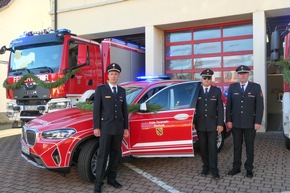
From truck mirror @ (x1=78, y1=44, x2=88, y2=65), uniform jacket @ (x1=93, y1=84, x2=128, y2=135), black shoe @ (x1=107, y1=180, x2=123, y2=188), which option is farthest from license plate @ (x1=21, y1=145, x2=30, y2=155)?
truck mirror @ (x1=78, y1=44, x2=88, y2=65)

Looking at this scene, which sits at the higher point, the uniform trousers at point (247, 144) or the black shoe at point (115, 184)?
the uniform trousers at point (247, 144)

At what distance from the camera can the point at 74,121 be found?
5.14 m

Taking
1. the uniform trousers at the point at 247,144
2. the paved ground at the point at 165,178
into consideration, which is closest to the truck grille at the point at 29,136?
the paved ground at the point at 165,178

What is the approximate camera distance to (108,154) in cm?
511

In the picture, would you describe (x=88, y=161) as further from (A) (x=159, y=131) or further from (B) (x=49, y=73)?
(B) (x=49, y=73)

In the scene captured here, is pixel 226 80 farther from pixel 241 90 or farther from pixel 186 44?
pixel 241 90

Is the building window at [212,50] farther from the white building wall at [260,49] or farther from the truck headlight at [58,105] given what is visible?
the truck headlight at [58,105]

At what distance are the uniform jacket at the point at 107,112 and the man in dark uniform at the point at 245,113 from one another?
6.38 feet

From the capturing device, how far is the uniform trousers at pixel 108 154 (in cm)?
484

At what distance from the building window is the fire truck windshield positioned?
5477 millimetres

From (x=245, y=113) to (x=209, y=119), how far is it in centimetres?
60

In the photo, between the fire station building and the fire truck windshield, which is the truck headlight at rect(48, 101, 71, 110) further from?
the fire station building

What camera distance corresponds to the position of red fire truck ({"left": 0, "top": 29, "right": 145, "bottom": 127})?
812 centimetres

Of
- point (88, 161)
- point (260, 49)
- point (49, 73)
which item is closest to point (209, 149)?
point (88, 161)
